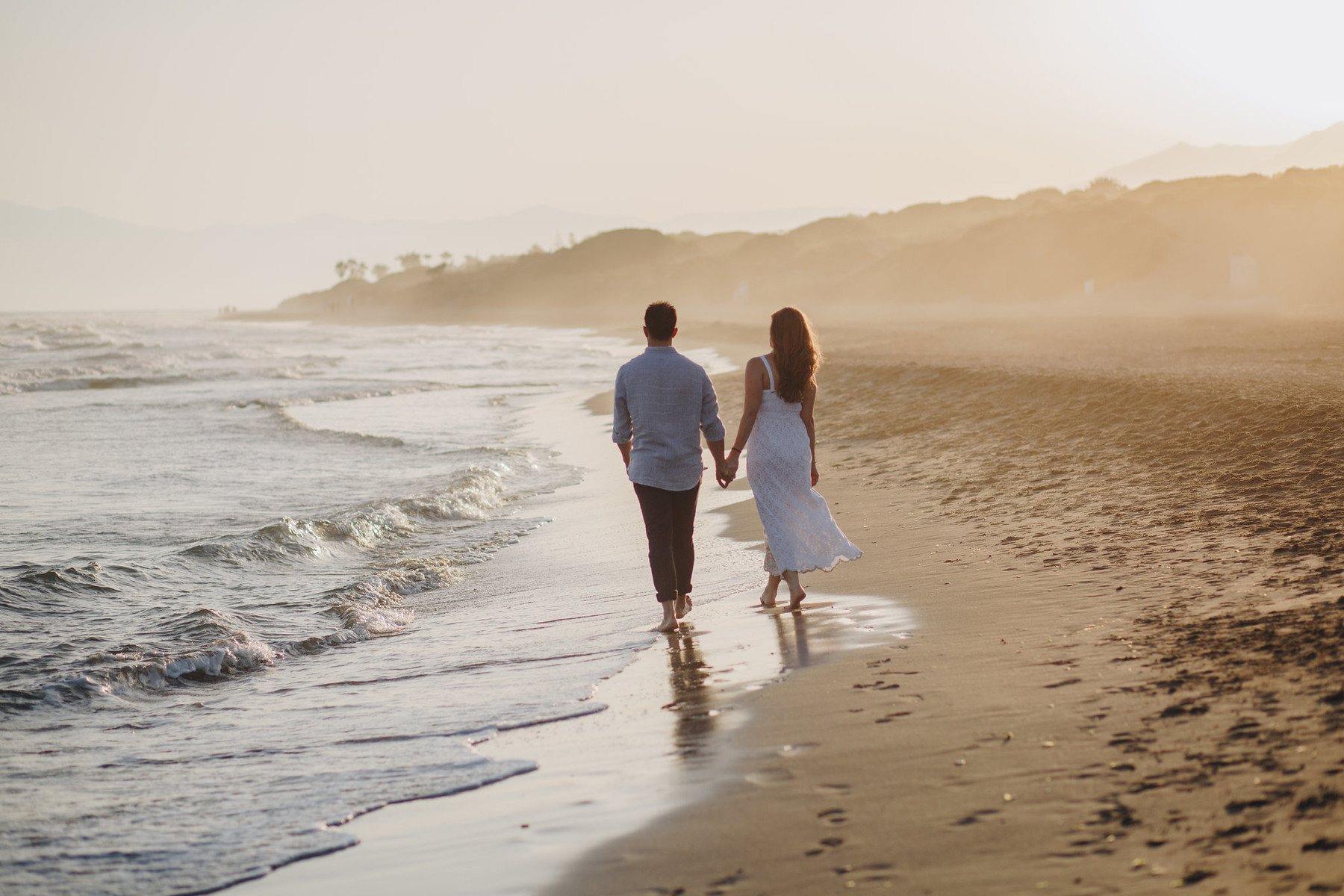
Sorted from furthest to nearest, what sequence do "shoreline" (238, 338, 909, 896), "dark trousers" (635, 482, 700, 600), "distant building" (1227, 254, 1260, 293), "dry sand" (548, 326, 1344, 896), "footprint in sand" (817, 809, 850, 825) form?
"distant building" (1227, 254, 1260, 293) < "dark trousers" (635, 482, 700, 600) < "shoreline" (238, 338, 909, 896) < "footprint in sand" (817, 809, 850, 825) < "dry sand" (548, 326, 1344, 896)

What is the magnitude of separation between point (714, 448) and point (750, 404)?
0.38 meters

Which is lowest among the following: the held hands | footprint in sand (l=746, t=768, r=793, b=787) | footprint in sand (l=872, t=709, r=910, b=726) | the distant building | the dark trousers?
footprint in sand (l=746, t=768, r=793, b=787)

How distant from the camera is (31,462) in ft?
50.4

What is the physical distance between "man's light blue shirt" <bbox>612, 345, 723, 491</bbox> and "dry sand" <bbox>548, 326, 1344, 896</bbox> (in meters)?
1.45

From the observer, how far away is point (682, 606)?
236 inches

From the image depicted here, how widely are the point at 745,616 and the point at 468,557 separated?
354 cm

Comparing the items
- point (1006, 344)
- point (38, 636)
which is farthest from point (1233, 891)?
point (1006, 344)

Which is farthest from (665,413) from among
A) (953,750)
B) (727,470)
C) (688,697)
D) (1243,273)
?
(1243,273)

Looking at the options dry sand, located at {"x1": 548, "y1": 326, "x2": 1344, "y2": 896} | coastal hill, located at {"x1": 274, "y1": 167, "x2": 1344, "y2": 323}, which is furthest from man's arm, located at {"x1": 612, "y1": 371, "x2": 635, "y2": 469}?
coastal hill, located at {"x1": 274, "y1": 167, "x2": 1344, "y2": 323}

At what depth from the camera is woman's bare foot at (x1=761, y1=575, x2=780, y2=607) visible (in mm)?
6203

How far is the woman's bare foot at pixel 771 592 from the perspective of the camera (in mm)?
6203

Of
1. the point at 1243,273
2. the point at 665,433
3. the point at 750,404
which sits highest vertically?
the point at 1243,273

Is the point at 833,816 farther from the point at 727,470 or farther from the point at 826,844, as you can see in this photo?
the point at 727,470

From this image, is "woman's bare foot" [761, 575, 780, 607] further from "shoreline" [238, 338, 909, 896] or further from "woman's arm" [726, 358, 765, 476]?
"woman's arm" [726, 358, 765, 476]
